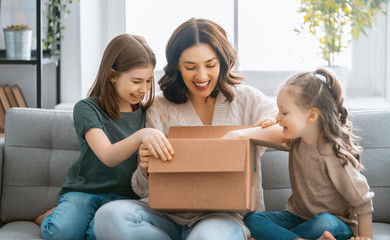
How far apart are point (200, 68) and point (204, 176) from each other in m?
0.43

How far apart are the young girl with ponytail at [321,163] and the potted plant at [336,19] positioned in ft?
3.02

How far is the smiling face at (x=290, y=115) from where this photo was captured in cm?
165

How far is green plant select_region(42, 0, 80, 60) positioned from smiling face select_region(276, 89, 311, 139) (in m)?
1.28

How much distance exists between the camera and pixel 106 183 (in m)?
1.89

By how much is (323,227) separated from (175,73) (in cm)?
72

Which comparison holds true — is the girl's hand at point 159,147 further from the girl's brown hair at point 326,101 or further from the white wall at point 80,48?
the white wall at point 80,48

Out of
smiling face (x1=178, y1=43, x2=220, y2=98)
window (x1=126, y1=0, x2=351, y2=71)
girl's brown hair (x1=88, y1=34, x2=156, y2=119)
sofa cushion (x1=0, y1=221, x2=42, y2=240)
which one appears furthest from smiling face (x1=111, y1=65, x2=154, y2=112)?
window (x1=126, y1=0, x2=351, y2=71)

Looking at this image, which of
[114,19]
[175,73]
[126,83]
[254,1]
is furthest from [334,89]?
[114,19]

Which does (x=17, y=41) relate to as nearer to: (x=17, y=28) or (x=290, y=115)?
(x=17, y=28)

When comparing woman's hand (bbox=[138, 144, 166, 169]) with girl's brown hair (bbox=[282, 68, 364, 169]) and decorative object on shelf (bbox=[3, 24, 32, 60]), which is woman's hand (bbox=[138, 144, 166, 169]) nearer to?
girl's brown hair (bbox=[282, 68, 364, 169])

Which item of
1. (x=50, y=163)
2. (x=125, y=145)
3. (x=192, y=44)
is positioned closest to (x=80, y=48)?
(x=50, y=163)

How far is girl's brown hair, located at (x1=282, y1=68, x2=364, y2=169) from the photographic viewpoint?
1653mm

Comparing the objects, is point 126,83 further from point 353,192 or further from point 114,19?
point 114,19

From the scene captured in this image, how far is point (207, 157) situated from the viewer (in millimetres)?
1503
